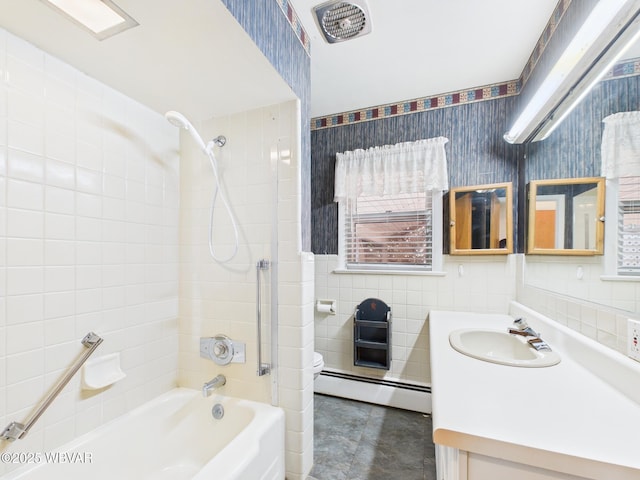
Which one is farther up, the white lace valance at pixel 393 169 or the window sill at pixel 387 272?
the white lace valance at pixel 393 169

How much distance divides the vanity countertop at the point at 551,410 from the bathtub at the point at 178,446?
0.81 meters

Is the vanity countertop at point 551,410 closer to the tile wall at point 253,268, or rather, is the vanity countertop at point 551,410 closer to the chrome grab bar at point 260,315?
the tile wall at point 253,268

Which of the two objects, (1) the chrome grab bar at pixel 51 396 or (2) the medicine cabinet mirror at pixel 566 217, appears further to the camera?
(2) the medicine cabinet mirror at pixel 566 217

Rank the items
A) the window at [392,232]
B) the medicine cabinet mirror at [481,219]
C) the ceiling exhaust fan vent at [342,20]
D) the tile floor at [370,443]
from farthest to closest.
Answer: the window at [392,232], the medicine cabinet mirror at [481,219], the tile floor at [370,443], the ceiling exhaust fan vent at [342,20]

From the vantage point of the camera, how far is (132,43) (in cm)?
112

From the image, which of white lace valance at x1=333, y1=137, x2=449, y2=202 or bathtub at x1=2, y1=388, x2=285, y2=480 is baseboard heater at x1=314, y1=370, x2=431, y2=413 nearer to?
bathtub at x1=2, y1=388, x2=285, y2=480

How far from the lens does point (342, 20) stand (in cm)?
153

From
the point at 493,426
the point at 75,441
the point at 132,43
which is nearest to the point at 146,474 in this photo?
the point at 75,441

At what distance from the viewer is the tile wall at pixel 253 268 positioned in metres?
1.52

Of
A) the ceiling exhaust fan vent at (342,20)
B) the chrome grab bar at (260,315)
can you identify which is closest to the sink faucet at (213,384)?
the chrome grab bar at (260,315)

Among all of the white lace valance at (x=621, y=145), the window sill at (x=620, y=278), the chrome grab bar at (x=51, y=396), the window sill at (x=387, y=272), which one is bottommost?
the chrome grab bar at (x=51, y=396)

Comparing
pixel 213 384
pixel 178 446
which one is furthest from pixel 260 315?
pixel 178 446

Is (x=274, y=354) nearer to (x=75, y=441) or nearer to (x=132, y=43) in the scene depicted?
(x=75, y=441)

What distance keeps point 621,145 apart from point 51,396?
246 centimetres
